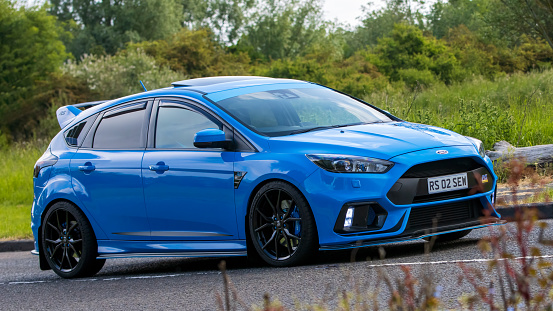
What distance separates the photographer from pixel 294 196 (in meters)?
6.38

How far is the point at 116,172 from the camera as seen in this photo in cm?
783

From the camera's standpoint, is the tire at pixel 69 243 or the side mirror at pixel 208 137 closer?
the side mirror at pixel 208 137

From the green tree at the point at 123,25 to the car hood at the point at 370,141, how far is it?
61.7 m

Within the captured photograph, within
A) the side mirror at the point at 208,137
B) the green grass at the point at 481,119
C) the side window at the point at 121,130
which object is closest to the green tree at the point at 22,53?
the green grass at the point at 481,119

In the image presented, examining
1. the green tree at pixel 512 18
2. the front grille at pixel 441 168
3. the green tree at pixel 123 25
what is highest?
the green tree at pixel 123 25

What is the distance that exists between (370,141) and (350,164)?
357 millimetres

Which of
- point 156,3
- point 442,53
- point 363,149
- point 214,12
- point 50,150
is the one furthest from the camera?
point 214,12

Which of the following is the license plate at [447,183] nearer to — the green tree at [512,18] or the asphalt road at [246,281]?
the asphalt road at [246,281]

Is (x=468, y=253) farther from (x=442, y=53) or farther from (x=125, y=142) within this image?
(x=442, y=53)

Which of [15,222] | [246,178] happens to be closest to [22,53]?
[15,222]

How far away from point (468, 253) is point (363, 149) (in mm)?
Answer: 1230

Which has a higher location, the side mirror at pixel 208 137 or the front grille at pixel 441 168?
the side mirror at pixel 208 137

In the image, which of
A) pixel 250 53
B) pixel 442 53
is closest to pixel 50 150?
pixel 442 53

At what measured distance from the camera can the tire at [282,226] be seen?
6.37 meters
